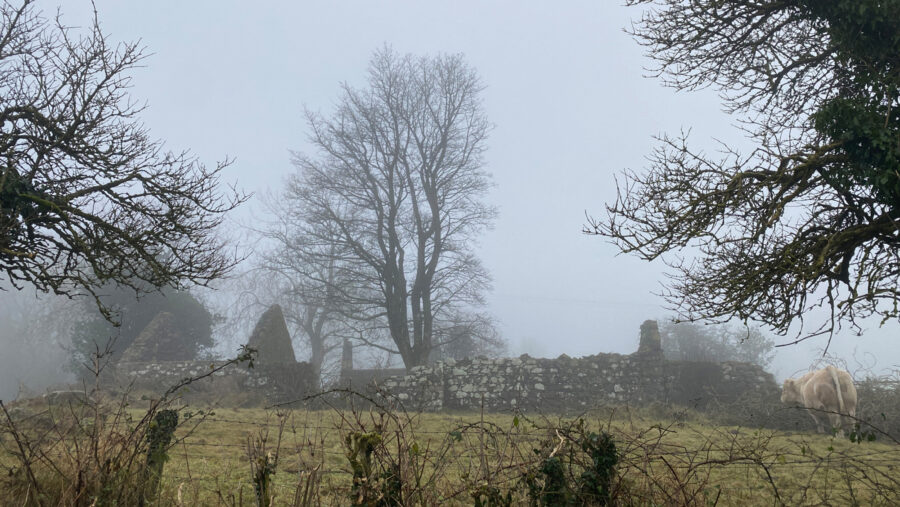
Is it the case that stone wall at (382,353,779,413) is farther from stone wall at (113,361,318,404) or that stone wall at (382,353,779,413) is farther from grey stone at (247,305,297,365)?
grey stone at (247,305,297,365)

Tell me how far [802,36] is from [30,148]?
12.8 m

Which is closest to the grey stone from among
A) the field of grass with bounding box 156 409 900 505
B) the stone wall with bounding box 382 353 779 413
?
the stone wall with bounding box 382 353 779 413

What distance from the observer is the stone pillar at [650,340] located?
63.2 ft

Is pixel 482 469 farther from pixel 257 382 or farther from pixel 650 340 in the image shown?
pixel 650 340

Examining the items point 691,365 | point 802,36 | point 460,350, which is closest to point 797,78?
point 802,36

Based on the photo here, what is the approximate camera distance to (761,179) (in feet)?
24.1

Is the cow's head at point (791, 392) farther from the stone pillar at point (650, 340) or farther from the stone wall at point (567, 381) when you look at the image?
the stone pillar at point (650, 340)

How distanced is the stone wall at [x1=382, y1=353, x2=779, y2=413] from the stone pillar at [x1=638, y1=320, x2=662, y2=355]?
821mm

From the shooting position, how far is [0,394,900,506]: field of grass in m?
3.67

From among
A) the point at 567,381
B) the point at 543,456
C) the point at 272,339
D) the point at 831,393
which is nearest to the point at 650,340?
the point at 567,381

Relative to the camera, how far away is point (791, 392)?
1501 cm

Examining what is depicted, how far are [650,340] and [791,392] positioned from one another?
17.4 ft

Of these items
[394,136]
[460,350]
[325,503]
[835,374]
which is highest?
[394,136]

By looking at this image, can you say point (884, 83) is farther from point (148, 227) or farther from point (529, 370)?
point (529, 370)
